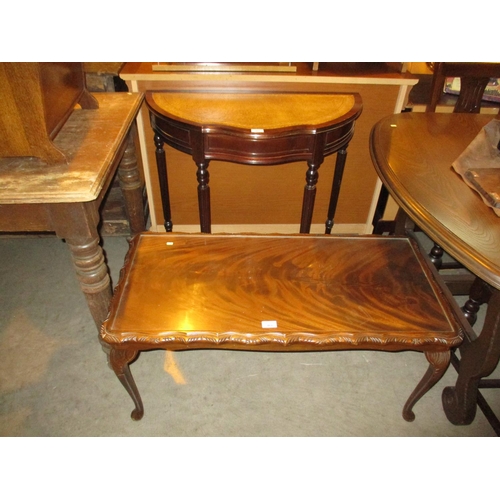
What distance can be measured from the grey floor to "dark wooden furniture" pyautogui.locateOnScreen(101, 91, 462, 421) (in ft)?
0.49

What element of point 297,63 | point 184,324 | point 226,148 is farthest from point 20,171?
point 297,63

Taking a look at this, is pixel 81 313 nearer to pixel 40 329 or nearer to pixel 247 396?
pixel 40 329

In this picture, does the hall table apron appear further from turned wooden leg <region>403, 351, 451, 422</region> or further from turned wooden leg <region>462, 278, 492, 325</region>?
turned wooden leg <region>462, 278, 492, 325</region>

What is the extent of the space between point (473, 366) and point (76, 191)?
1.58 meters

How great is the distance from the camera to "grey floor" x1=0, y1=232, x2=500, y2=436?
1.64 metres

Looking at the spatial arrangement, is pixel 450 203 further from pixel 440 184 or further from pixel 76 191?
pixel 76 191

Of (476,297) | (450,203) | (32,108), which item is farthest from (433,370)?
(32,108)

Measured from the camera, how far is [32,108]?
1.12 m

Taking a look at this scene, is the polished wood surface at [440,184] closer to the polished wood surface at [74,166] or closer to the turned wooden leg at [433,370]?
the turned wooden leg at [433,370]

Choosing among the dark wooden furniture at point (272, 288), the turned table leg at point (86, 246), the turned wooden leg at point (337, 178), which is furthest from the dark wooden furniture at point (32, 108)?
the turned wooden leg at point (337, 178)

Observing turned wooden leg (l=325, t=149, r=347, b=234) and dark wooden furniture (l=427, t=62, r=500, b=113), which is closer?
dark wooden furniture (l=427, t=62, r=500, b=113)

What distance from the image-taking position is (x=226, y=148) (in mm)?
1761

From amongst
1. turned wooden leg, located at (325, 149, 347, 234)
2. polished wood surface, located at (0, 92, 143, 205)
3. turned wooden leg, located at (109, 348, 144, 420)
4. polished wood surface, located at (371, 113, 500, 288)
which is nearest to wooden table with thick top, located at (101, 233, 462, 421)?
turned wooden leg, located at (109, 348, 144, 420)

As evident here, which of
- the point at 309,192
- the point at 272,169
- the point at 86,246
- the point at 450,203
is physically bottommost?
the point at 272,169
